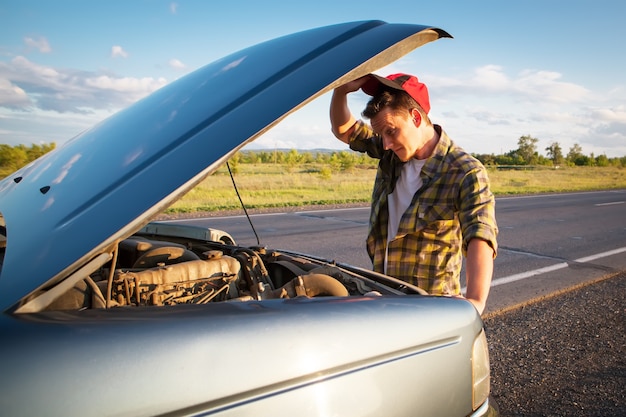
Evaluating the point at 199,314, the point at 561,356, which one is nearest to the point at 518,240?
the point at 561,356

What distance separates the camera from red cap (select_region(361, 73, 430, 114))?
222 cm

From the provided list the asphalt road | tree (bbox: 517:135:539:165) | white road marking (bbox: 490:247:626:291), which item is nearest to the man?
the asphalt road

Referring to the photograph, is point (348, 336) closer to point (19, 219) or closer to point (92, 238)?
point (92, 238)

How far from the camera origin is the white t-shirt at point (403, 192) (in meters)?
2.48

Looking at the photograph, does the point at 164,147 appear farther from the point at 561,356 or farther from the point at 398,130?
the point at 561,356

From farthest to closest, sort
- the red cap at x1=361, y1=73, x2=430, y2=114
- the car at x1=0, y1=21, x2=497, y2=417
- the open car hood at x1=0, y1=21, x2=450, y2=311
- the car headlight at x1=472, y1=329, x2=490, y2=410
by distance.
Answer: the red cap at x1=361, y1=73, x2=430, y2=114 < the car headlight at x1=472, y1=329, x2=490, y2=410 < the open car hood at x1=0, y1=21, x2=450, y2=311 < the car at x1=0, y1=21, x2=497, y2=417

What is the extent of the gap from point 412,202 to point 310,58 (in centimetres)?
107

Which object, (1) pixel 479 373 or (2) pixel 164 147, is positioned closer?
(2) pixel 164 147

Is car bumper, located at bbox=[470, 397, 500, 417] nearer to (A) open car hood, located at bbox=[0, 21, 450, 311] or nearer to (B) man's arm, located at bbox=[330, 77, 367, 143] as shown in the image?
(A) open car hood, located at bbox=[0, 21, 450, 311]

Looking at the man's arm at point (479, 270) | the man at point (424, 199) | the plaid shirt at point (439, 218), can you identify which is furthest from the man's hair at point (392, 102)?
the man's arm at point (479, 270)

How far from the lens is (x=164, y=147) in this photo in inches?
54.7

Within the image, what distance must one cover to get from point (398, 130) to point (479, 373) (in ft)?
3.62

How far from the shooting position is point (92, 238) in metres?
1.21

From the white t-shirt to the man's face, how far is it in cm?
12
